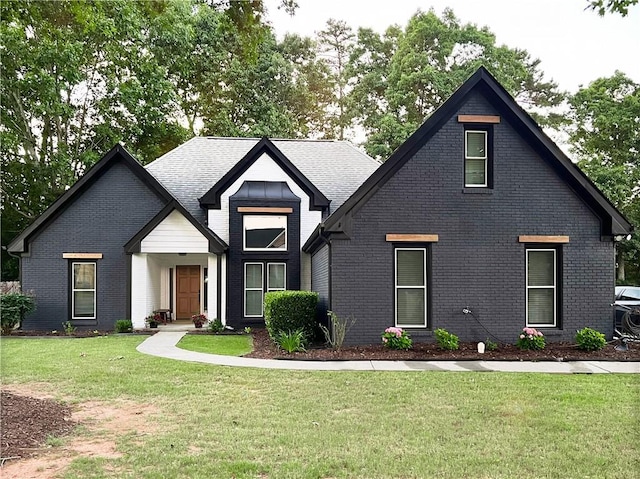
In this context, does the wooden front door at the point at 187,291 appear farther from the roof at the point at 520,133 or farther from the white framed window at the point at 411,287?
the white framed window at the point at 411,287

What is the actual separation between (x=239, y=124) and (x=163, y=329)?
17.0 m

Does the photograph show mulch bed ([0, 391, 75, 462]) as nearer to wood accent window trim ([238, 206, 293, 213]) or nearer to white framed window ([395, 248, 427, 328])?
white framed window ([395, 248, 427, 328])

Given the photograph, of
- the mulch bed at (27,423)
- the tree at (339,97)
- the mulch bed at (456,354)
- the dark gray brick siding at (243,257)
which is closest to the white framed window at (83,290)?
the dark gray brick siding at (243,257)

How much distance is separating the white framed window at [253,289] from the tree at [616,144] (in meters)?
20.5

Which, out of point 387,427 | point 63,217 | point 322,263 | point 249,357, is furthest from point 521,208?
point 63,217

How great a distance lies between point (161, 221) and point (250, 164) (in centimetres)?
357

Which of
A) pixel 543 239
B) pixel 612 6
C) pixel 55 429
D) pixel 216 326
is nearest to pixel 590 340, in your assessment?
pixel 543 239

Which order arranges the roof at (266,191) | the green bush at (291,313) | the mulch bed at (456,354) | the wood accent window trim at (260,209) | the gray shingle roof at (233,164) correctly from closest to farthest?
the mulch bed at (456,354) → the green bush at (291,313) → the wood accent window trim at (260,209) → the roof at (266,191) → the gray shingle roof at (233,164)

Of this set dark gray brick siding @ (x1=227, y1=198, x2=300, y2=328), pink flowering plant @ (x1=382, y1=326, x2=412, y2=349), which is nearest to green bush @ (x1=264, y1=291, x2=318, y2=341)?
pink flowering plant @ (x1=382, y1=326, x2=412, y2=349)

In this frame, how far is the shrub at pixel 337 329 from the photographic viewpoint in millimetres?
12734

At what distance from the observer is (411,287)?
1342cm

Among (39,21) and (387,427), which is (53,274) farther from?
(387,427)

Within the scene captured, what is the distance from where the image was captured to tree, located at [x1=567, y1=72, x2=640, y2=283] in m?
30.0

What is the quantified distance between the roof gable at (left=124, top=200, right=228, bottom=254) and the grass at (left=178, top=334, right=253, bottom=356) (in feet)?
9.79
